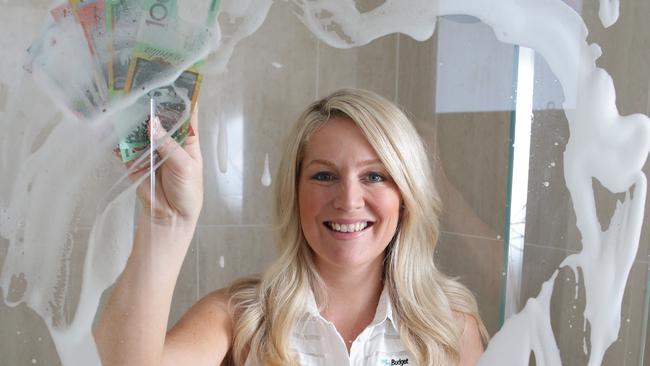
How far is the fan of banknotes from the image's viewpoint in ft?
1.90

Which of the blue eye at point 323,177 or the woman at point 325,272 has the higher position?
the blue eye at point 323,177

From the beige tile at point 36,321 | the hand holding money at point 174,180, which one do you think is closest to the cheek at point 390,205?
the hand holding money at point 174,180

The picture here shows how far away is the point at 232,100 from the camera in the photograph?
615 mm

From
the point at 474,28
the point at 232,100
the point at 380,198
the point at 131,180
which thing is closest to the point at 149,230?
the point at 131,180

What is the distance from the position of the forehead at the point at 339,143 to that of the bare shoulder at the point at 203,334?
19cm

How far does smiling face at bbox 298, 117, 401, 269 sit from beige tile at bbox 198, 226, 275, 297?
0.09 m

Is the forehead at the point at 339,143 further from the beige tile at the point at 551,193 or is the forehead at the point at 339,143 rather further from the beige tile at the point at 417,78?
the beige tile at the point at 551,193

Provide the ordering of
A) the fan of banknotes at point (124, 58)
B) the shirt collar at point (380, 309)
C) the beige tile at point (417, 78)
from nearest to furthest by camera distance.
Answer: the fan of banknotes at point (124, 58) < the beige tile at point (417, 78) < the shirt collar at point (380, 309)

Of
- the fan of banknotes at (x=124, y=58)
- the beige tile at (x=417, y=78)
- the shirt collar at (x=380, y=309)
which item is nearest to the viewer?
the fan of banknotes at (x=124, y=58)

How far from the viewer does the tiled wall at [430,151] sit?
0.61 m

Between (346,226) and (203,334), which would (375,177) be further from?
(203,334)

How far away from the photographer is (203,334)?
69cm

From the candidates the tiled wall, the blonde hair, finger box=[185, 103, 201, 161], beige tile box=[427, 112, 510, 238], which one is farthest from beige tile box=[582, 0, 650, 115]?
finger box=[185, 103, 201, 161]

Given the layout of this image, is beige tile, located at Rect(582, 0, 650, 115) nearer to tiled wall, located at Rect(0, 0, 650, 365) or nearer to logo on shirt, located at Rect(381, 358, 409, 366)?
tiled wall, located at Rect(0, 0, 650, 365)
